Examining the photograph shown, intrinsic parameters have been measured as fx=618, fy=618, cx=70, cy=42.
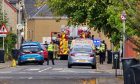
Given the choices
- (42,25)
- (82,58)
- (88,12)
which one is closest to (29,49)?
(82,58)

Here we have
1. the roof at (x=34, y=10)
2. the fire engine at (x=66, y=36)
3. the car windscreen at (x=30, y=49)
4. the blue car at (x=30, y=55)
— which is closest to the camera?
the blue car at (x=30, y=55)

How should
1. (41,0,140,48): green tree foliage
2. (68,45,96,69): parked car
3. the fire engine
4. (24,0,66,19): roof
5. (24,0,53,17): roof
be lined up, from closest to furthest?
(41,0,140,48): green tree foliage → (68,45,96,69): parked car → the fire engine → (24,0,66,19): roof → (24,0,53,17): roof

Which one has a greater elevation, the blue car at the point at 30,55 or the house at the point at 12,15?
the house at the point at 12,15

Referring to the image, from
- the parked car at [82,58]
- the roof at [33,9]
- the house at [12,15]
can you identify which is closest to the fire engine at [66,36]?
the house at [12,15]

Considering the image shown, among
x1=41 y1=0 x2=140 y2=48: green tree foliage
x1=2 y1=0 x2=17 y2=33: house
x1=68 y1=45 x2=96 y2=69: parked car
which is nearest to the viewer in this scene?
x1=41 y1=0 x2=140 y2=48: green tree foliage

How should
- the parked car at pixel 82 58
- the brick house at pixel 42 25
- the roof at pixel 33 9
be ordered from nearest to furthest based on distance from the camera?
the parked car at pixel 82 58 < the roof at pixel 33 9 < the brick house at pixel 42 25

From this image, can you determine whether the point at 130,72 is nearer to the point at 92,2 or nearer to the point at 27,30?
the point at 92,2

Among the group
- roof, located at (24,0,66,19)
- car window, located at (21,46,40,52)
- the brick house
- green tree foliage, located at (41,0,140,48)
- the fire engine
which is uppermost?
roof, located at (24,0,66,19)

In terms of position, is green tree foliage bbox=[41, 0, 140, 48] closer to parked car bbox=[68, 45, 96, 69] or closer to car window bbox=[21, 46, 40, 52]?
parked car bbox=[68, 45, 96, 69]

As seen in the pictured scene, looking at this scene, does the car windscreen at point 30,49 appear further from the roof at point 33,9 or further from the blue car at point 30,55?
the roof at point 33,9

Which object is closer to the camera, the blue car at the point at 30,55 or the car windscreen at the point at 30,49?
the blue car at the point at 30,55

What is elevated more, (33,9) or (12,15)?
(33,9)

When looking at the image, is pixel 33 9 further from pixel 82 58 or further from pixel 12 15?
pixel 82 58

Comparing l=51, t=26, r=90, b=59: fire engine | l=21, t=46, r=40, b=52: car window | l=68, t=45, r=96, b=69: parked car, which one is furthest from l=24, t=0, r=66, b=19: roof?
l=68, t=45, r=96, b=69: parked car
